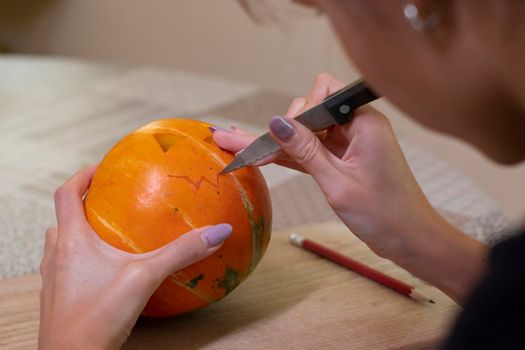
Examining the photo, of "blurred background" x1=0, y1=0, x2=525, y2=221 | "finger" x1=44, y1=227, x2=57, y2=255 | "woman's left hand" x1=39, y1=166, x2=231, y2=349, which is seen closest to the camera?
"woman's left hand" x1=39, y1=166, x2=231, y2=349

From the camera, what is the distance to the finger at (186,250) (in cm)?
81

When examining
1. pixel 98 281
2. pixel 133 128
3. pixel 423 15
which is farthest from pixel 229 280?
pixel 133 128

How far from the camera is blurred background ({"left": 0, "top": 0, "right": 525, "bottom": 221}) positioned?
98.1 inches

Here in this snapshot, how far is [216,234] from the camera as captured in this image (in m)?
0.83

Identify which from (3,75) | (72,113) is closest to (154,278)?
(72,113)

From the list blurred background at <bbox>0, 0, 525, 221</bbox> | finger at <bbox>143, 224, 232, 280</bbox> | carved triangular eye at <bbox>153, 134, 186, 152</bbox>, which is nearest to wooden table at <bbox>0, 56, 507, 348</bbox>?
finger at <bbox>143, 224, 232, 280</bbox>

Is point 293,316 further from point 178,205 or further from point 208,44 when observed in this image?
point 208,44

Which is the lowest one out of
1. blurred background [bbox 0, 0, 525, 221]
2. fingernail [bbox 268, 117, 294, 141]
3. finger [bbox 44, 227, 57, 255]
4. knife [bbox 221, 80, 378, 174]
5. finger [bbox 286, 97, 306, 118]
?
blurred background [bbox 0, 0, 525, 221]

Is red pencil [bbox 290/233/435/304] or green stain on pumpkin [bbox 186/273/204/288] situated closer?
green stain on pumpkin [bbox 186/273/204/288]

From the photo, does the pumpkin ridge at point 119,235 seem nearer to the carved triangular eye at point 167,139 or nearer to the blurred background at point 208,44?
the carved triangular eye at point 167,139

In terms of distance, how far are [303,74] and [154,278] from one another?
6.75ft

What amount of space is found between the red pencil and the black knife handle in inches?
10.2

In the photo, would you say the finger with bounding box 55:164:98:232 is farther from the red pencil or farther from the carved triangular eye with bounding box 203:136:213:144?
the red pencil

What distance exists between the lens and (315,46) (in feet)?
8.83
